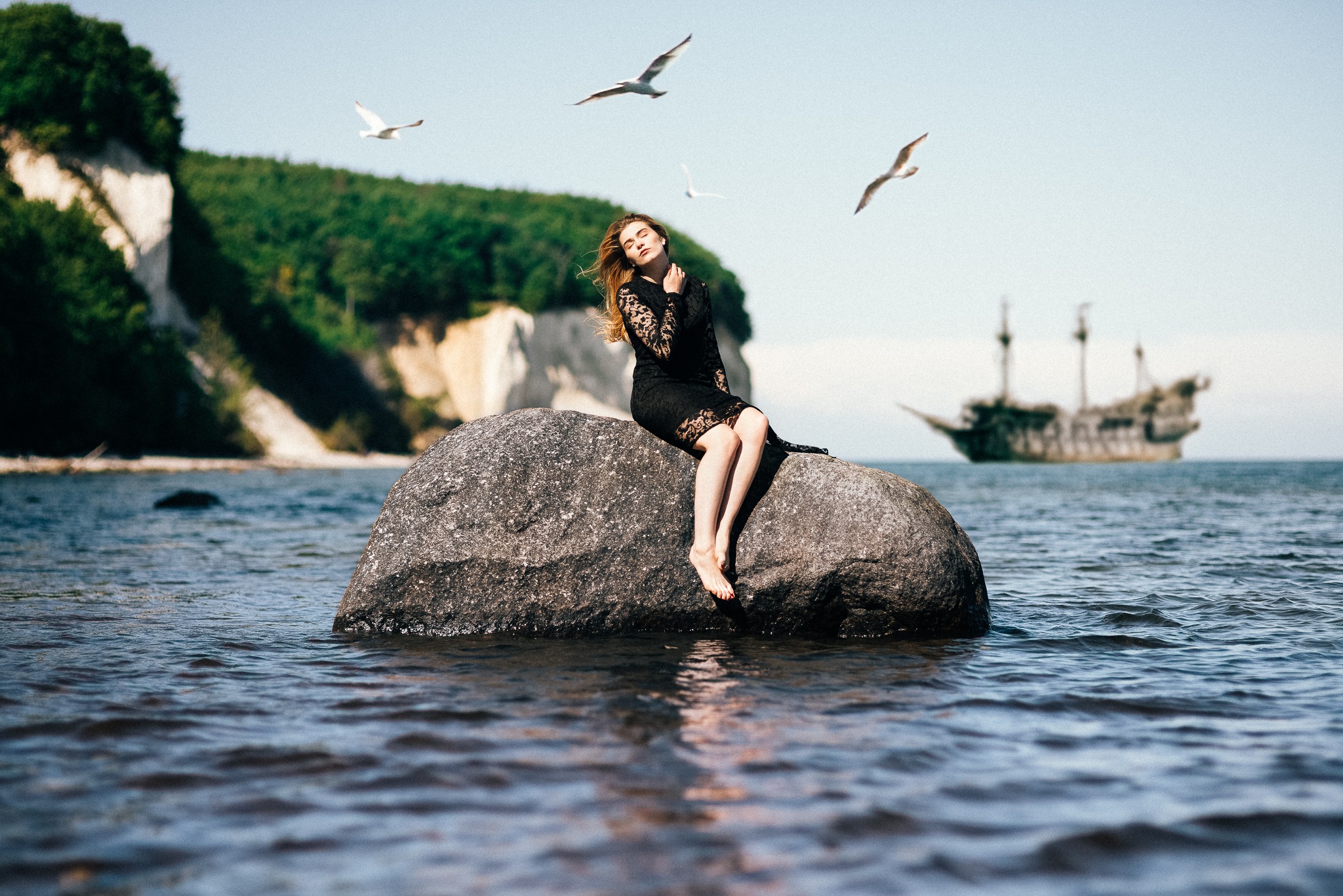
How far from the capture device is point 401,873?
2.64 metres

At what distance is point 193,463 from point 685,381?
149 ft

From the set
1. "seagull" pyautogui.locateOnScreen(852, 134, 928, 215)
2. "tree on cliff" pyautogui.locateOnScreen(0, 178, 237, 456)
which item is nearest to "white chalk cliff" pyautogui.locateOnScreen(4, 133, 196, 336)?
"tree on cliff" pyautogui.locateOnScreen(0, 178, 237, 456)

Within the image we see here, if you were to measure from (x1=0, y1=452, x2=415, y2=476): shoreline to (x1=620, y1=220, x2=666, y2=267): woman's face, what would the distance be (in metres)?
27.6

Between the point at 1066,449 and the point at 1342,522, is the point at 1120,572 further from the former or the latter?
the point at 1066,449

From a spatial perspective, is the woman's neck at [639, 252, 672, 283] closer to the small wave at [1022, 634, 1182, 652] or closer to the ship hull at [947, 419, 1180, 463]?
the small wave at [1022, 634, 1182, 652]

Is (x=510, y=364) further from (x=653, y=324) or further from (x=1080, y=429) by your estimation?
(x=653, y=324)

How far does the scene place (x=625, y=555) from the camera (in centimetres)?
642

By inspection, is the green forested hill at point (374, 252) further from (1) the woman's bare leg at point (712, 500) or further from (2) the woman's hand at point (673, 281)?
(1) the woman's bare leg at point (712, 500)

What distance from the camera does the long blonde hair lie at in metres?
6.83

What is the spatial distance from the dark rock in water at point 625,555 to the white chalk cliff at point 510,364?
63.9 m

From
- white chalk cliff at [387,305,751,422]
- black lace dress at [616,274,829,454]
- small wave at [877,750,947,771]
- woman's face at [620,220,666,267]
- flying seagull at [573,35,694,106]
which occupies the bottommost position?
small wave at [877,750,947,771]

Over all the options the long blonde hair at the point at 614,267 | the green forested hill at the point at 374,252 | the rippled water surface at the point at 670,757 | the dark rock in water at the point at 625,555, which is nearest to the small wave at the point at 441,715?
the rippled water surface at the point at 670,757

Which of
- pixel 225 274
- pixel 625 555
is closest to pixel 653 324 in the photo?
pixel 625 555

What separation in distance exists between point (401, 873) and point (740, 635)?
3993 mm
